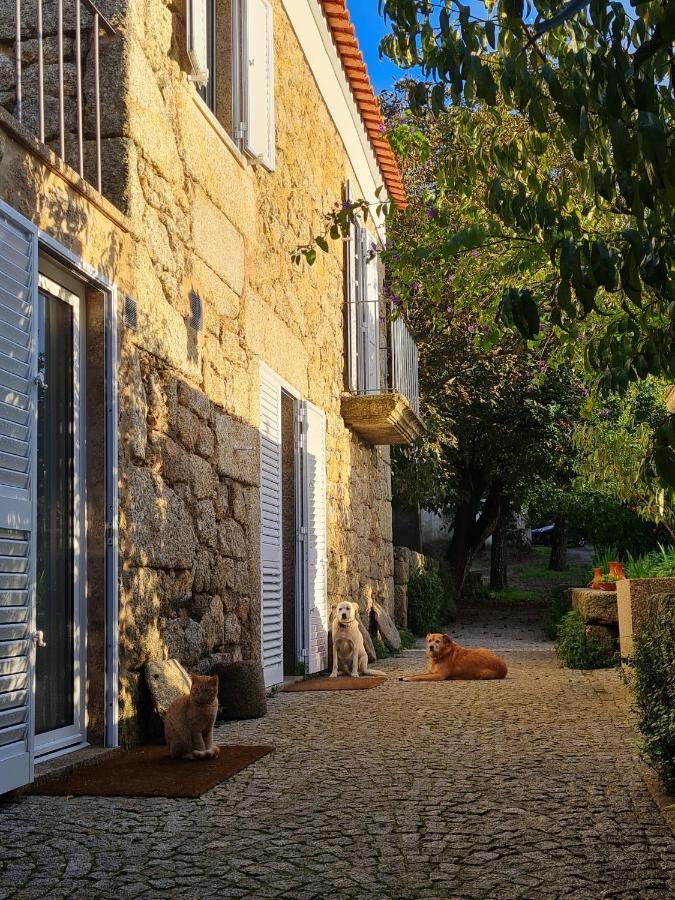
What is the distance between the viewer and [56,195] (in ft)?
15.1

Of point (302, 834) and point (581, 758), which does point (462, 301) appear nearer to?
point (581, 758)

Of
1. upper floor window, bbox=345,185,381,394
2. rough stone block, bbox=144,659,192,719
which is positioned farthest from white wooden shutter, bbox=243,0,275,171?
rough stone block, bbox=144,659,192,719

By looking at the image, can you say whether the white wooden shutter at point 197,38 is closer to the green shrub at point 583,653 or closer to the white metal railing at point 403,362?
the white metal railing at point 403,362

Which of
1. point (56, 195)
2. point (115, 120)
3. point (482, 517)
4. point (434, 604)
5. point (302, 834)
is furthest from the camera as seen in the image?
point (482, 517)

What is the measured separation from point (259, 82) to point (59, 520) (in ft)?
13.1

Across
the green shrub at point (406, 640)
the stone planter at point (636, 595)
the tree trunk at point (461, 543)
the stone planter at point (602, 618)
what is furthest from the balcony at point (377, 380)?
the tree trunk at point (461, 543)

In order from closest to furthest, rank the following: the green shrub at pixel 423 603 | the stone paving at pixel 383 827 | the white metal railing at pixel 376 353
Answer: the stone paving at pixel 383 827 < the white metal railing at pixel 376 353 < the green shrub at pixel 423 603

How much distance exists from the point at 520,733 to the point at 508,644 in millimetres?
7862

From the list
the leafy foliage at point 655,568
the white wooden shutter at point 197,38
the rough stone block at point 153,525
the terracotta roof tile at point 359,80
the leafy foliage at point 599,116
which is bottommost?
the leafy foliage at point 655,568

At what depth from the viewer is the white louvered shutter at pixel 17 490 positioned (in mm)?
4004

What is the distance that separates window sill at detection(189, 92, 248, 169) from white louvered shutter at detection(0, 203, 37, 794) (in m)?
2.37

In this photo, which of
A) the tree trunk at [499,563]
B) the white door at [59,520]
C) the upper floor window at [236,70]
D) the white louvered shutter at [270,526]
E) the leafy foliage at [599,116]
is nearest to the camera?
the leafy foliage at [599,116]

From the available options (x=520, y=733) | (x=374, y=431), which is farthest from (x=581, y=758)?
(x=374, y=431)

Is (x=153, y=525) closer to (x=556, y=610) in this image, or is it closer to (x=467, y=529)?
(x=556, y=610)
